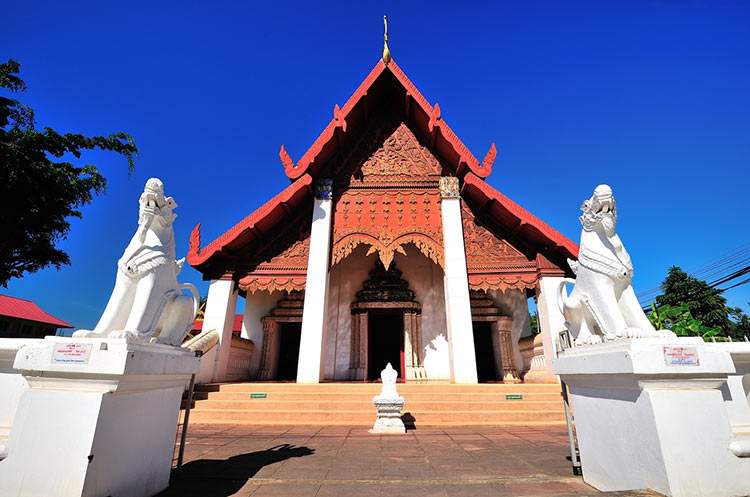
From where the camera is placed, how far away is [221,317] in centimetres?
645

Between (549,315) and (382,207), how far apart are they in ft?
13.3

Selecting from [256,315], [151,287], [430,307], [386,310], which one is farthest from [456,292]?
[151,287]

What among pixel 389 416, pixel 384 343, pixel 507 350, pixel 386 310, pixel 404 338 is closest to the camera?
pixel 389 416

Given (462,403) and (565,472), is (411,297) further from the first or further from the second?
(565,472)

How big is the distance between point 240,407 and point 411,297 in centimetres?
459

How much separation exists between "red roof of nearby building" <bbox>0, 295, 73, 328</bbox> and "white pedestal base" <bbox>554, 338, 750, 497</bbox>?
85.4 feet

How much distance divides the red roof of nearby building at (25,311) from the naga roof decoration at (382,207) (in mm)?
19920

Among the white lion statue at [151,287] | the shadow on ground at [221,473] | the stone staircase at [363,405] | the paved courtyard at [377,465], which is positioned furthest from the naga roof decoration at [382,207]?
the white lion statue at [151,287]

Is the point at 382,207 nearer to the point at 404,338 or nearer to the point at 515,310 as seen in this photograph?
the point at 404,338

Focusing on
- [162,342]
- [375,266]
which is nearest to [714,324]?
[375,266]

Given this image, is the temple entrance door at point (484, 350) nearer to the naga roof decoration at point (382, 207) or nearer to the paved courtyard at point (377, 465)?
the naga roof decoration at point (382, 207)

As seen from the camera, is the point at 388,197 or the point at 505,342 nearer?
the point at 388,197

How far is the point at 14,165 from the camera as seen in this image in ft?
24.0

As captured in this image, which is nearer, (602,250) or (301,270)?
(602,250)
